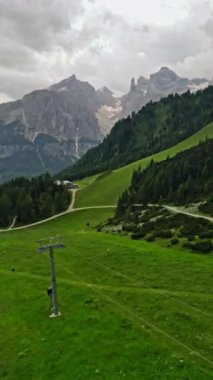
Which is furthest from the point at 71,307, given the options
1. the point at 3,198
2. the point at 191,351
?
the point at 3,198

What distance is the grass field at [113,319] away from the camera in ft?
96.5

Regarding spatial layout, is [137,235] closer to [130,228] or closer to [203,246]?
[130,228]

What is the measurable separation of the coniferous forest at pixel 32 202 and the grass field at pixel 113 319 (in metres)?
110

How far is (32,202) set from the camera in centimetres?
17500

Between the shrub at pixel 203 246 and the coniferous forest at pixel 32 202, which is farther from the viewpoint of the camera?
the coniferous forest at pixel 32 202

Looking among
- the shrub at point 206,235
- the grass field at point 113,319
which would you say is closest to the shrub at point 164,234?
the shrub at point 206,235

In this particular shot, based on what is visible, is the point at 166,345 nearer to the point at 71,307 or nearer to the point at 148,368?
the point at 148,368

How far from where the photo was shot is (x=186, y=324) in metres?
Answer: 34.8

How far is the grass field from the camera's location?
1158 inches

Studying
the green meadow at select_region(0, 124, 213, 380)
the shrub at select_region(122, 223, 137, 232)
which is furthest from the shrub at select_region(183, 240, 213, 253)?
the shrub at select_region(122, 223, 137, 232)

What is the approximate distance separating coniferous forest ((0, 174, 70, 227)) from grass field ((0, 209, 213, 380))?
11034 centimetres

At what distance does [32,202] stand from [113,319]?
141 metres

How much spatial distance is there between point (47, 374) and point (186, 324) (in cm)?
1113

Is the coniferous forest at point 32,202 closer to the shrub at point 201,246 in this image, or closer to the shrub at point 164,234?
the shrub at point 164,234
